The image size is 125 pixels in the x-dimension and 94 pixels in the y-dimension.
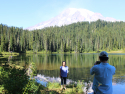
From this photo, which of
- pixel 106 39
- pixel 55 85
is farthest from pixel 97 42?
pixel 55 85

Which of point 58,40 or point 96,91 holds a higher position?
point 58,40

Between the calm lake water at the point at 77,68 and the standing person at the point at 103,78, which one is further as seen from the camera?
the calm lake water at the point at 77,68

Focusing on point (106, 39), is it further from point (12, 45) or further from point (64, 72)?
point (64, 72)

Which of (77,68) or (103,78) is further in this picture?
(77,68)

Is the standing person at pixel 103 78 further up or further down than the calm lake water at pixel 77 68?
further up

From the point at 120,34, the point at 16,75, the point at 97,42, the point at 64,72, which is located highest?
the point at 120,34

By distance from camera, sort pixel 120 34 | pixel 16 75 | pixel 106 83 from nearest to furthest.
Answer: pixel 106 83 → pixel 16 75 → pixel 120 34

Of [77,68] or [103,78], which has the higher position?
[103,78]

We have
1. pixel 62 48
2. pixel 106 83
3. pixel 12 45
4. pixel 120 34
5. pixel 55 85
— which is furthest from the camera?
pixel 120 34

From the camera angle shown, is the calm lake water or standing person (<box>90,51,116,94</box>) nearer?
standing person (<box>90,51,116,94</box>)

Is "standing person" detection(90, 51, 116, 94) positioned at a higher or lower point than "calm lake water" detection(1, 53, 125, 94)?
higher

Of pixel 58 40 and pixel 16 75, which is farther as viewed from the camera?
pixel 58 40

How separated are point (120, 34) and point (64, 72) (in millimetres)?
170354

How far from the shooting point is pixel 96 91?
3.49 metres
